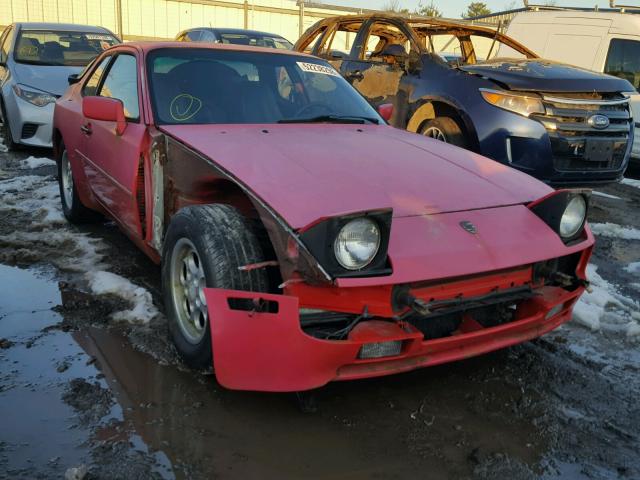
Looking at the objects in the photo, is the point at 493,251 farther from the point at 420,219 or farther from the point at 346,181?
the point at 346,181

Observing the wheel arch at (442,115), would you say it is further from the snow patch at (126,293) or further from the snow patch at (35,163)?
the snow patch at (35,163)

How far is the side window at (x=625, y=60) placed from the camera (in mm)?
8062

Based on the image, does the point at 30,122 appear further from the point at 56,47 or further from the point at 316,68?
the point at 316,68

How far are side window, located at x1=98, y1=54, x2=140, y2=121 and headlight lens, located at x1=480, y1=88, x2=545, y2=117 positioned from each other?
3.15m

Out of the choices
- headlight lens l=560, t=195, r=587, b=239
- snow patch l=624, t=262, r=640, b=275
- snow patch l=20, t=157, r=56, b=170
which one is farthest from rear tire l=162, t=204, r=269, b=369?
snow patch l=20, t=157, r=56, b=170

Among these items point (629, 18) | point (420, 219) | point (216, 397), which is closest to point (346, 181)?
point (420, 219)

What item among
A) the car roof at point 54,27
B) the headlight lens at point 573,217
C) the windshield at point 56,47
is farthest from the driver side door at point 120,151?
the car roof at point 54,27

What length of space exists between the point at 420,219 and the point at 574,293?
0.86 m

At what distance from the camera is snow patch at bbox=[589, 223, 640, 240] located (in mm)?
5551

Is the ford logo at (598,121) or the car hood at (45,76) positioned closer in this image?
the ford logo at (598,121)

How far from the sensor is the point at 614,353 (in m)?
3.31

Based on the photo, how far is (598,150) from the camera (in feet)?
18.5

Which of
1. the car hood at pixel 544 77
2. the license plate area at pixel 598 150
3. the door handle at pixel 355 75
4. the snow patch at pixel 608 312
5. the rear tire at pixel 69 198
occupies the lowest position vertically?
the snow patch at pixel 608 312

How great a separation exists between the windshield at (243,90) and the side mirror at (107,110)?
212 millimetres
